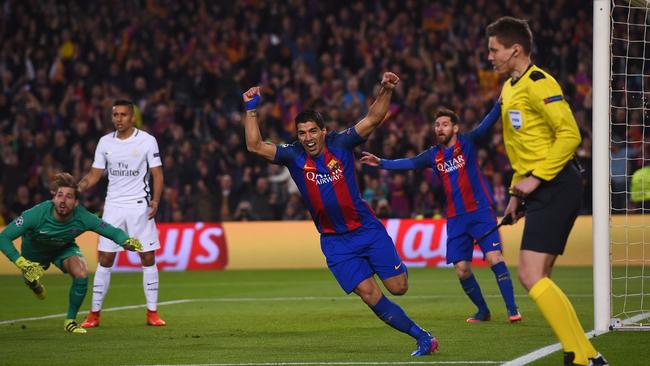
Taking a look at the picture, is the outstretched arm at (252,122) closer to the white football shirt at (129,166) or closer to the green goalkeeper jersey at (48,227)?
the green goalkeeper jersey at (48,227)

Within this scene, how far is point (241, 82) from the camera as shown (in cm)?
2555

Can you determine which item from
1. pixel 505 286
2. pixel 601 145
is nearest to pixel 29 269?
pixel 505 286

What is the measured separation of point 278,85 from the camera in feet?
82.9

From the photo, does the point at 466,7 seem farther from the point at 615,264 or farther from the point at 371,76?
the point at 615,264

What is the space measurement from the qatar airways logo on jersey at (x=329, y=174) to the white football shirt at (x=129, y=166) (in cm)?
354

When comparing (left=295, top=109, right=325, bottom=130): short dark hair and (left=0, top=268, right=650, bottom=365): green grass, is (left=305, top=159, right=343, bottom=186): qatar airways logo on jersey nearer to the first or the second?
(left=295, top=109, right=325, bottom=130): short dark hair

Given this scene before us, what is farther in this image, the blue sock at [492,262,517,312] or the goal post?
the blue sock at [492,262,517,312]

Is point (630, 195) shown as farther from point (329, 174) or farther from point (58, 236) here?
point (329, 174)

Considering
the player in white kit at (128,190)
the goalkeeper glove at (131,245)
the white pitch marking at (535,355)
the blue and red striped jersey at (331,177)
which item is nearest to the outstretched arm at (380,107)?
the blue and red striped jersey at (331,177)

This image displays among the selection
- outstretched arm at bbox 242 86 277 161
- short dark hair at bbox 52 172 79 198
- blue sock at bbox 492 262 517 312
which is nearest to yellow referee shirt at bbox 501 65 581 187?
outstretched arm at bbox 242 86 277 161

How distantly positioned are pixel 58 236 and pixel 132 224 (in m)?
0.92

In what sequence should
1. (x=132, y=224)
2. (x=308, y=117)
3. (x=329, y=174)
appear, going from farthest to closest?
(x=132, y=224) < (x=329, y=174) < (x=308, y=117)

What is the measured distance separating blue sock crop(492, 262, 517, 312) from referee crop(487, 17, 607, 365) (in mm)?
4377

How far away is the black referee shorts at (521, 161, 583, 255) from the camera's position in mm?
6848
